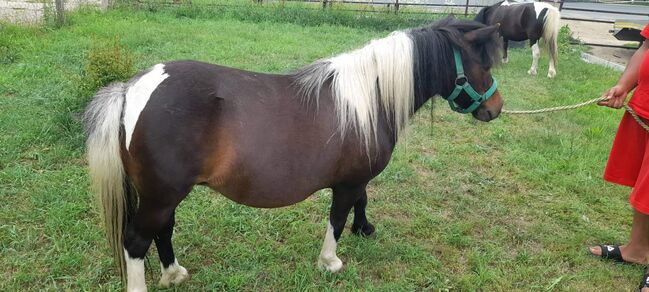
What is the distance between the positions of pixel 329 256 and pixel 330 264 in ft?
0.20

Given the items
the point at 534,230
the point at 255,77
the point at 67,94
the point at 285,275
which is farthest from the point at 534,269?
the point at 67,94

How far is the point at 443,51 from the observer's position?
7.65 feet

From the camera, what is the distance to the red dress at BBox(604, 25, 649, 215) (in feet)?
8.14

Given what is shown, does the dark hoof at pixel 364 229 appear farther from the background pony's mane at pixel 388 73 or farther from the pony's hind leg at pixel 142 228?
the pony's hind leg at pixel 142 228

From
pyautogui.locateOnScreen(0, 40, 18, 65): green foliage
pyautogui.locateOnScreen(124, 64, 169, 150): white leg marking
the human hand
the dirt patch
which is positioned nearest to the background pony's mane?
pyautogui.locateOnScreen(124, 64, 169, 150): white leg marking

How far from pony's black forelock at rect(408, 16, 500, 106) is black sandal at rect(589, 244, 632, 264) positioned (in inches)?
61.6

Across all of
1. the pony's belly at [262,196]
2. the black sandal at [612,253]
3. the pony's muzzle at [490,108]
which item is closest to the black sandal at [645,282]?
the black sandal at [612,253]

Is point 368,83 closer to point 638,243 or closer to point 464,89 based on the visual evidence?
point 464,89

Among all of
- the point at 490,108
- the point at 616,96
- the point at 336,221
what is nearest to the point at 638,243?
the point at 616,96

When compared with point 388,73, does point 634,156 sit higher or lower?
lower

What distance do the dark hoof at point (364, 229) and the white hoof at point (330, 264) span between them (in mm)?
381

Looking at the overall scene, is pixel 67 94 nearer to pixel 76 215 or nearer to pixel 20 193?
pixel 20 193

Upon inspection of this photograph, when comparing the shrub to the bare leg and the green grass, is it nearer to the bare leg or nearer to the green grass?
the green grass

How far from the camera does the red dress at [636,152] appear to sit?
2482 millimetres
